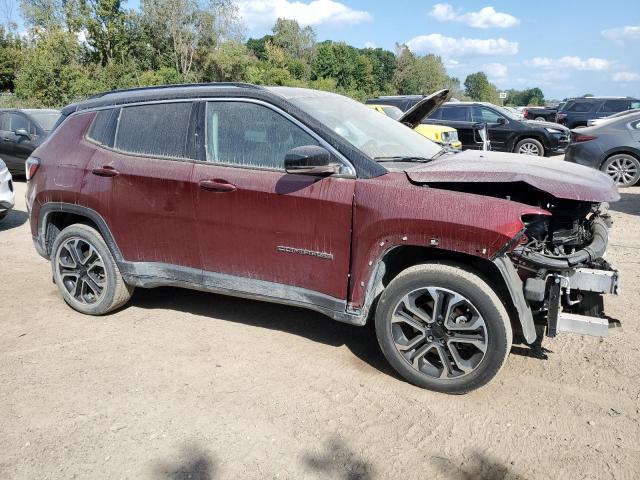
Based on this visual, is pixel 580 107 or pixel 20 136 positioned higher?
pixel 580 107

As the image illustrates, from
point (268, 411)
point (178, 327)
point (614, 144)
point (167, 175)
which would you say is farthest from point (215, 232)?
point (614, 144)

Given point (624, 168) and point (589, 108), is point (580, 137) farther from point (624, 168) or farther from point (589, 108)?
point (589, 108)

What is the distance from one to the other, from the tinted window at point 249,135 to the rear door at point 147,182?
0.76ft

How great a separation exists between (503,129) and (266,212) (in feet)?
42.4

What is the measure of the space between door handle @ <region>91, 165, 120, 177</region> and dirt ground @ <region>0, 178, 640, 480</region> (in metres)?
1.26

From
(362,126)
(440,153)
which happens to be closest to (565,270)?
(440,153)

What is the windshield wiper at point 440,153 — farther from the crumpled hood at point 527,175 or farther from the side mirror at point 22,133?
the side mirror at point 22,133

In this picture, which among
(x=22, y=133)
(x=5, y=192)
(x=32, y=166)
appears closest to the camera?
(x=32, y=166)

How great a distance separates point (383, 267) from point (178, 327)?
6.43 feet

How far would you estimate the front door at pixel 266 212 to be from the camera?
3484mm

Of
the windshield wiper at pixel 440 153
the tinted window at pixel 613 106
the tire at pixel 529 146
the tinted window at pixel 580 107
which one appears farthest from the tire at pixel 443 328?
the tinted window at pixel 580 107

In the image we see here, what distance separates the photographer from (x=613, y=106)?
66.4 ft

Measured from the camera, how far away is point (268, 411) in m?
3.24

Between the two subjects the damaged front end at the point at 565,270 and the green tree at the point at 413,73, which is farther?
the green tree at the point at 413,73
